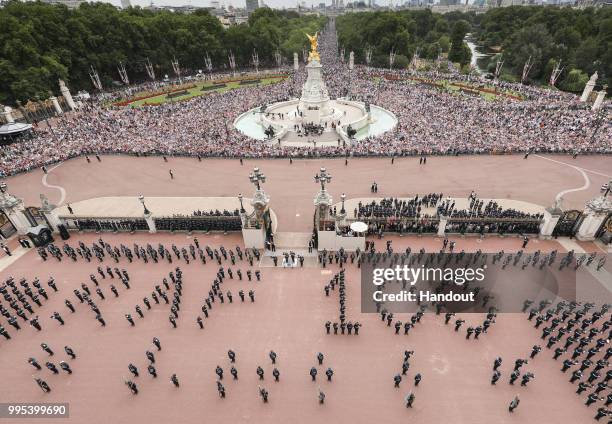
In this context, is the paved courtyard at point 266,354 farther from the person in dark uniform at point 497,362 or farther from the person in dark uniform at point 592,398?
the person in dark uniform at point 497,362

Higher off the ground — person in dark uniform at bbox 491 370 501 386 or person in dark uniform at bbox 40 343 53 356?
person in dark uniform at bbox 40 343 53 356

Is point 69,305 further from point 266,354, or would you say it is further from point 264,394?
point 264,394

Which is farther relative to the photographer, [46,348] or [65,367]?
[46,348]

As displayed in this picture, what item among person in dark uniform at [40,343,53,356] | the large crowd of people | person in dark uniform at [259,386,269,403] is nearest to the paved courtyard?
person in dark uniform at [259,386,269,403]


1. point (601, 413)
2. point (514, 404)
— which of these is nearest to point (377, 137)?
point (514, 404)

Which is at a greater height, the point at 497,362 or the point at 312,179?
the point at 497,362

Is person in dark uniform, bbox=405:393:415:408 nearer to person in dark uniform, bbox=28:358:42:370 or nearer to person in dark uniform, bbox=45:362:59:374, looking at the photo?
person in dark uniform, bbox=45:362:59:374

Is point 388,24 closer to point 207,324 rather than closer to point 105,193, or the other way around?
point 105,193

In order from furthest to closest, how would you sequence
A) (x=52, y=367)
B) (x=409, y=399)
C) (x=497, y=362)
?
1. (x=52, y=367)
2. (x=497, y=362)
3. (x=409, y=399)
